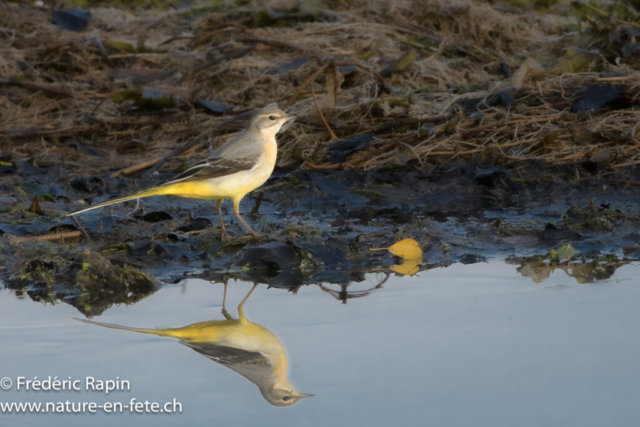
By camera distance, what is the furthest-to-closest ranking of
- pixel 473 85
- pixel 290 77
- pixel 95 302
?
pixel 290 77
pixel 473 85
pixel 95 302

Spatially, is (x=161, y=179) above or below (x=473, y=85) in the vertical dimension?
below

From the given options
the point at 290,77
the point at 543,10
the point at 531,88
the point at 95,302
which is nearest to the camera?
the point at 95,302

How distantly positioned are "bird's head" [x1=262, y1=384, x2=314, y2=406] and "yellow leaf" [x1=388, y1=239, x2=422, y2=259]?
226 cm

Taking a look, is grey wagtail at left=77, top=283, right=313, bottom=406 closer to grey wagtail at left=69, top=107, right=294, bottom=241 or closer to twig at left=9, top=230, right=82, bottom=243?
twig at left=9, top=230, right=82, bottom=243

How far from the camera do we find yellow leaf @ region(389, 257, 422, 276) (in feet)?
17.2

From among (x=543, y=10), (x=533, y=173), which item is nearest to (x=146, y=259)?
(x=533, y=173)

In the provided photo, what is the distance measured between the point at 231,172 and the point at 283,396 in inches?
121

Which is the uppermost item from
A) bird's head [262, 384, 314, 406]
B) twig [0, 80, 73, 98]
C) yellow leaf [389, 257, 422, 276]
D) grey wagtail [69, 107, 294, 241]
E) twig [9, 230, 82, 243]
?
bird's head [262, 384, 314, 406]

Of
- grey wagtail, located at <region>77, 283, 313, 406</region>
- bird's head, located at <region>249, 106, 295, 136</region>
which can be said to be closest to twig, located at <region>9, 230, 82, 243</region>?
grey wagtail, located at <region>77, 283, 313, 406</region>

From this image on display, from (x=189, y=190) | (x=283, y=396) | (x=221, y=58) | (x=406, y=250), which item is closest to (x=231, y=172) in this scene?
(x=189, y=190)

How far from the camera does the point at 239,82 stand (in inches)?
406

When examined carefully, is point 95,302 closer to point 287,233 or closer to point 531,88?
point 287,233

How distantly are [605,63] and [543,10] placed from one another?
5.86 meters

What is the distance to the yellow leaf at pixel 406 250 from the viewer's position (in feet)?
18.2
